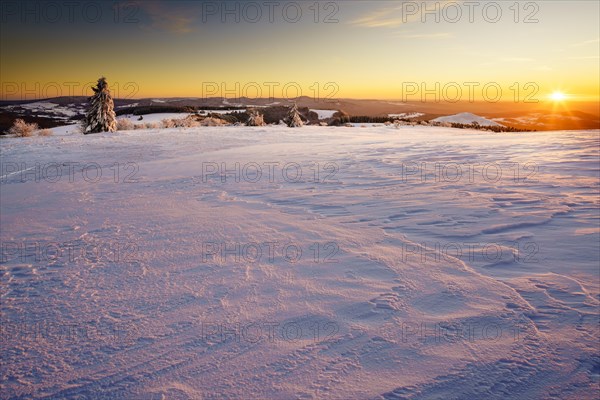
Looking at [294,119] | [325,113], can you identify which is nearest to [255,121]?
[294,119]

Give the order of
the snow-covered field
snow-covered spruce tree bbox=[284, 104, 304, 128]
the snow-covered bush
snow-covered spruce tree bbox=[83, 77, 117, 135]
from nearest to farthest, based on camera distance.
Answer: the snow-covered field → the snow-covered bush → snow-covered spruce tree bbox=[83, 77, 117, 135] → snow-covered spruce tree bbox=[284, 104, 304, 128]

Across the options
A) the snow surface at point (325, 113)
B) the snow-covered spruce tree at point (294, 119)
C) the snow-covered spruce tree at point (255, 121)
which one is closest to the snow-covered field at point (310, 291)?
the snow-covered spruce tree at point (294, 119)

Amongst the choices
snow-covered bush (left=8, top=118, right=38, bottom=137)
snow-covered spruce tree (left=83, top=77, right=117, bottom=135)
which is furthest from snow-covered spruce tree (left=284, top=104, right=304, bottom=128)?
snow-covered bush (left=8, top=118, right=38, bottom=137)

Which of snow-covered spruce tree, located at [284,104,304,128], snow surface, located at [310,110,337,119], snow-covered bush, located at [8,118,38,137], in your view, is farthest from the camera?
snow surface, located at [310,110,337,119]

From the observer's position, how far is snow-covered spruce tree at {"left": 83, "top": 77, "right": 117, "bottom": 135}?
1948 cm

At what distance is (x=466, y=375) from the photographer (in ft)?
6.19

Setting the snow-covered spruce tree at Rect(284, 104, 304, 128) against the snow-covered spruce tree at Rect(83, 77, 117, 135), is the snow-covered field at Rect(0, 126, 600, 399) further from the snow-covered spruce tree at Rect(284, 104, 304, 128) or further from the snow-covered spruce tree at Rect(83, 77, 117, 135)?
the snow-covered spruce tree at Rect(284, 104, 304, 128)

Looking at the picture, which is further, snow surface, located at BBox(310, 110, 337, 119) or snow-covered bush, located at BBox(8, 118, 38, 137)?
snow surface, located at BBox(310, 110, 337, 119)

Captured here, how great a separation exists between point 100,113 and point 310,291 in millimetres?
21251

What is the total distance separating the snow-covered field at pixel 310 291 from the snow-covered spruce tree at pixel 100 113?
15.4 m

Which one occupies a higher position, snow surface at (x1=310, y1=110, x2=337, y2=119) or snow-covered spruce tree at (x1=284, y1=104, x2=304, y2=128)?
snow surface at (x1=310, y1=110, x2=337, y2=119)

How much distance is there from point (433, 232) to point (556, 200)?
209 cm

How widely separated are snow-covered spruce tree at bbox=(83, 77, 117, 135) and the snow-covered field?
15.4 m

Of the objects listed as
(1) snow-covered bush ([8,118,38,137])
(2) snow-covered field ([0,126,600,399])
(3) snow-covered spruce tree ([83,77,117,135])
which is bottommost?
(2) snow-covered field ([0,126,600,399])
